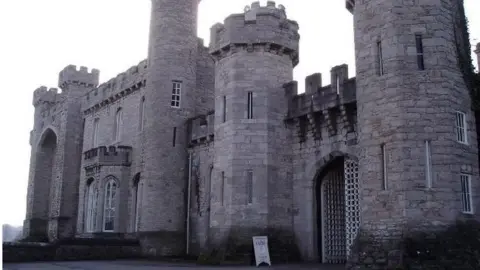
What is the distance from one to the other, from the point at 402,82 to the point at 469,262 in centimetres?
468

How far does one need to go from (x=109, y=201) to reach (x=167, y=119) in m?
5.84

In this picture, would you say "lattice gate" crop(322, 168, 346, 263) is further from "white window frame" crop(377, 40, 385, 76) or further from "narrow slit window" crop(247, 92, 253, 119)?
"white window frame" crop(377, 40, 385, 76)

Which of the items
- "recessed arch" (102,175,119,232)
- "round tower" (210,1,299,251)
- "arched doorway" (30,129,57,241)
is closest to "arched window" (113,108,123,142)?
"recessed arch" (102,175,119,232)

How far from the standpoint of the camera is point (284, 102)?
19500 mm

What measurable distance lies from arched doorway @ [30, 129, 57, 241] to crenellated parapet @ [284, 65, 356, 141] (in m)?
23.5

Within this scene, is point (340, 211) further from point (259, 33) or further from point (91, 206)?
point (91, 206)

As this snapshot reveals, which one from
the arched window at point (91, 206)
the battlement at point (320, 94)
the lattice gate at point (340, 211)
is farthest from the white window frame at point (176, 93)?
the lattice gate at point (340, 211)

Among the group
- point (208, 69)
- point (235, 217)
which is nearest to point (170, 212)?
point (235, 217)

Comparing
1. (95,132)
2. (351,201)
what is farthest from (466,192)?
(95,132)

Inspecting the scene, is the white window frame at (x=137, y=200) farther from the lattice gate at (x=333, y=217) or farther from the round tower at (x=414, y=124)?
the round tower at (x=414, y=124)

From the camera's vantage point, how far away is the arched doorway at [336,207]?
17.5m

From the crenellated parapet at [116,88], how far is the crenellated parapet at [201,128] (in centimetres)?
440

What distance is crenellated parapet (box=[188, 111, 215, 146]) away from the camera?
22.2 meters

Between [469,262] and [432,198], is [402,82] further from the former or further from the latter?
[469,262]
